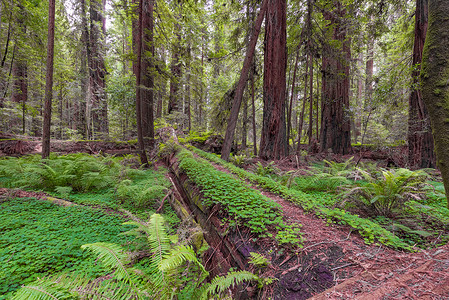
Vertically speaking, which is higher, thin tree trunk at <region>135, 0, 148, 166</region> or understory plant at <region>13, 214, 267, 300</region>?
thin tree trunk at <region>135, 0, 148, 166</region>

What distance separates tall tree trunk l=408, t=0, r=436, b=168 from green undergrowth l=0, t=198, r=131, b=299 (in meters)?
8.22

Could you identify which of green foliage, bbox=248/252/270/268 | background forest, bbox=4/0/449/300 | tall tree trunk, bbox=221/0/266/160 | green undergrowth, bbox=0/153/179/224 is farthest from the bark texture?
tall tree trunk, bbox=221/0/266/160

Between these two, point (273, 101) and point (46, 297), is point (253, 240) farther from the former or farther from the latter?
point (273, 101)

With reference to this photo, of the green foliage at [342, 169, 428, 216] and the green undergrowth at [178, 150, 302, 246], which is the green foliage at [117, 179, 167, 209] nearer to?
the green undergrowth at [178, 150, 302, 246]

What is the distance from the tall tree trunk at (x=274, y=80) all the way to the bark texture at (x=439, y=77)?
17.9 feet

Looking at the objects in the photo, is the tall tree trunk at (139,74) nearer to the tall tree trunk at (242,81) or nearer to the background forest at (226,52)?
the background forest at (226,52)

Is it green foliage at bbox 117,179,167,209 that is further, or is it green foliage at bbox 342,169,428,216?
green foliage at bbox 117,179,167,209

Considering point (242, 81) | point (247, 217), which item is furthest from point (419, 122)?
point (247, 217)

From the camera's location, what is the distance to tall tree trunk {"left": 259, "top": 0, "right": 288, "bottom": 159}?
7012 mm

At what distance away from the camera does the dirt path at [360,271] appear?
3.96 ft

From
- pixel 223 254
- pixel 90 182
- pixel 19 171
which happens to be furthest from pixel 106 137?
pixel 223 254

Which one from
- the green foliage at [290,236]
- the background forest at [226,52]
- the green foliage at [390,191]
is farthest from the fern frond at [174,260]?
the background forest at [226,52]

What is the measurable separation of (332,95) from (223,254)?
9.75 m

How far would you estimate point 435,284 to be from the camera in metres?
1.20
